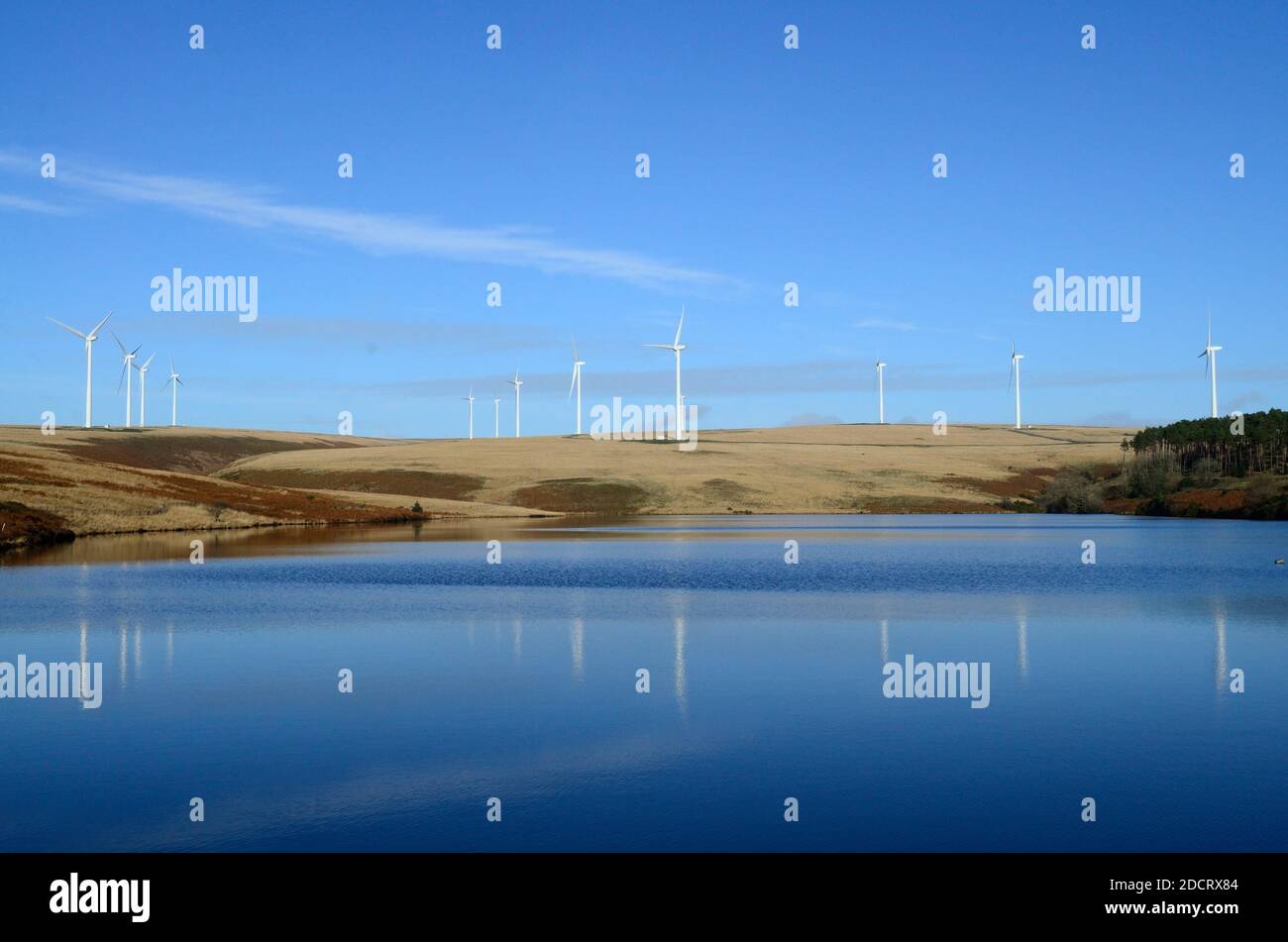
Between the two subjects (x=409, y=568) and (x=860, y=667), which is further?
(x=409, y=568)

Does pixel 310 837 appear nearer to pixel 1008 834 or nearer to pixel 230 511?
pixel 1008 834

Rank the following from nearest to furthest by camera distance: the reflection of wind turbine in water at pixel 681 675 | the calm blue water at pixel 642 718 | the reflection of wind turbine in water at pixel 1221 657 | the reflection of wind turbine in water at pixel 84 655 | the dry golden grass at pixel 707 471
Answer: the calm blue water at pixel 642 718
the reflection of wind turbine in water at pixel 681 675
the reflection of wind turbine in water at pixel 84 655
the reflection of wind turbine in water at pixel 1221 657
the dry golden grass at pixel 707 471
